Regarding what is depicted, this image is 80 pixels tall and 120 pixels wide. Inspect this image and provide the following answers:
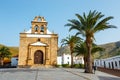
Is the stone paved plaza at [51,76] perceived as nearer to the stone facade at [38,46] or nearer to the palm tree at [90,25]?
the palm tree at [90,25]

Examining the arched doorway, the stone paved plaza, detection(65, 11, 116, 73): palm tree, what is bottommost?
the stone paved plaza

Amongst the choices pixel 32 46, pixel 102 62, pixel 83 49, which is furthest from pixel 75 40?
pixel 102 62

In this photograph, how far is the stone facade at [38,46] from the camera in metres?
37.9

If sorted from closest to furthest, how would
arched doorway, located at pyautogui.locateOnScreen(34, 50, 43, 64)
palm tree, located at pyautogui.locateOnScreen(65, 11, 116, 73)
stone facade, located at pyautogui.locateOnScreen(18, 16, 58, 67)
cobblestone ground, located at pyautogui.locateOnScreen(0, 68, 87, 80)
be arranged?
cobblestone ground, located at pyautogui.locateOnScreen(0, 68, 87, 80) → palm tree, located at pyautogui.locateOnScreen(65, 11, 116, 73) → stone facade, located at pyautogui.locateOnScreen(18, 16, 58, 67) → arched doorway, located at pyautogui.locateOnScreen(34, 50, 43, 64)

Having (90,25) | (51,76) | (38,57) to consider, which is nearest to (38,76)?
(51,76)

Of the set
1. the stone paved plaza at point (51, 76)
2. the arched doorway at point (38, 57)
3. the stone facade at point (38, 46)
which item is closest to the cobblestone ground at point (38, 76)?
the stone paved plaza at point (51, 76)

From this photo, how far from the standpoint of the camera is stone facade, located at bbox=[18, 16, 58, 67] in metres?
37.9

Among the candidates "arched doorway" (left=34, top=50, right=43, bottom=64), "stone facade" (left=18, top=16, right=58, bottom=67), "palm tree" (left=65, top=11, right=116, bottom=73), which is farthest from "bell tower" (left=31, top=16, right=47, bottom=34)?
"palm tree" (left=65, top=11, right=116, bottom=73)

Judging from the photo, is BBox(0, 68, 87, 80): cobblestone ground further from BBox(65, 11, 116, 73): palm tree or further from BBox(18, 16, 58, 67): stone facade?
BBox(18, 16, 58, 67): stone facade

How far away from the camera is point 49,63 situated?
38125 mm

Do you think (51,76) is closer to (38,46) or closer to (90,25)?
(90,25)

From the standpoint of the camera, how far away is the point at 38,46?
38594 millimetres

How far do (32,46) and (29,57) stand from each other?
2.29 metres

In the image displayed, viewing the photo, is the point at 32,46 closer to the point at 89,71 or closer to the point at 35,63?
the point at 35,63
